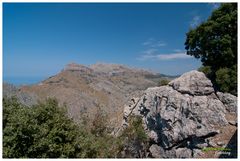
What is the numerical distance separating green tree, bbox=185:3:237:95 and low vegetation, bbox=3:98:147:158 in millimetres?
9766

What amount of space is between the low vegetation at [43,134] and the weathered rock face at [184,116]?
6.78 metres

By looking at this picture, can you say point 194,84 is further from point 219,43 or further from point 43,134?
point 43,134

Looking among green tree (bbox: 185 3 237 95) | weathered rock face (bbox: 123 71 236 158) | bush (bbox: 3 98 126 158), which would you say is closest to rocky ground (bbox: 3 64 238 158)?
weathered rock face (bbox: 123 71 236 158)

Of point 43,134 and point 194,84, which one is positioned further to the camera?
point 194,84

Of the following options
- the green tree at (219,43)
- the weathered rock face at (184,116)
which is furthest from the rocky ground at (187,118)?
the green tree at (219,43)

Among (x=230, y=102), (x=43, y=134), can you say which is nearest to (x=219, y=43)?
(x=230, y=102)

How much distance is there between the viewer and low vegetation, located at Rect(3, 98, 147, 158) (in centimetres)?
934

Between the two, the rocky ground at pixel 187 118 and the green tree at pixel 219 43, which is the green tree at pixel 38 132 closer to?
the rocky ground at pixel 187 118

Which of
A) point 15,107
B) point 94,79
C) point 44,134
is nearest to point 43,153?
point 44,134

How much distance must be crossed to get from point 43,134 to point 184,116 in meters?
10.0

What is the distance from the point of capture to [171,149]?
18.2 metres

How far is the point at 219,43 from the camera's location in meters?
18.8

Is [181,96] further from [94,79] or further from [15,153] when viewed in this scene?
[94,79]

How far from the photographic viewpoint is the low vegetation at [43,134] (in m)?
9.34
